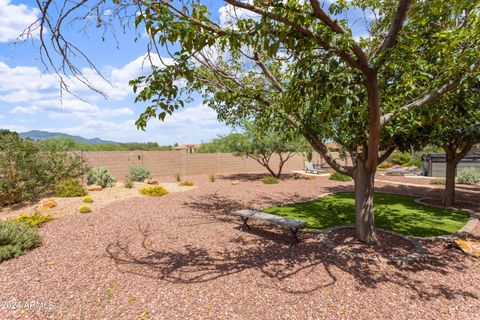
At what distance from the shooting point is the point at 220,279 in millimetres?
3939

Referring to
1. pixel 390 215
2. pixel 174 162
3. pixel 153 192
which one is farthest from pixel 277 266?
pixel 174 162

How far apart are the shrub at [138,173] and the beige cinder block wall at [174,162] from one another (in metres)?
1.29

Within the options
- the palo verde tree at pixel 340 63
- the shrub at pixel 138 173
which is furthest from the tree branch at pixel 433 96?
the shrub at pixel 138 173

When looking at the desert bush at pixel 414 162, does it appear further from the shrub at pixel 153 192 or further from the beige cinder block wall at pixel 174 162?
the shrub at pixel 153 192

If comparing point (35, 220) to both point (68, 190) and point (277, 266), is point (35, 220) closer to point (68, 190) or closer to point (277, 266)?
point (68, 190)

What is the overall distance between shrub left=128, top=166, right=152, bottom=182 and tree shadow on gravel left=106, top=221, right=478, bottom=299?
10.6 m

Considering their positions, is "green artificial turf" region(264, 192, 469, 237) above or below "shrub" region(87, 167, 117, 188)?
below

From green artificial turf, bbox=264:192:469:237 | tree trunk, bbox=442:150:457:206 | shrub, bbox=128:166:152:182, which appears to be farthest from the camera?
shrub, bbox=128:166:152:182

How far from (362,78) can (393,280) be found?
3036 millimetres

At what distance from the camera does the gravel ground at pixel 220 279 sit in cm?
319

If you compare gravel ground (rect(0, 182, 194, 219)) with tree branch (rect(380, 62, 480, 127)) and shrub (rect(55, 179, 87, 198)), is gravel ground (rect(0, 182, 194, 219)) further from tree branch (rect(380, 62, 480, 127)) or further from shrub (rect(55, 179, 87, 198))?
→ tree branch (rect(380, 62, 480, 127))

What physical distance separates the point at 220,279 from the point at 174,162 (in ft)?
56.7

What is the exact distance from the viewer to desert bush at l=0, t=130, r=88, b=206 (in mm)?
8812

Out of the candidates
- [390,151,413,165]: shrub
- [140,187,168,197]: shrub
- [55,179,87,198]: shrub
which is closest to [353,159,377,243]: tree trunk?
[140,187,168,197]: shrub
